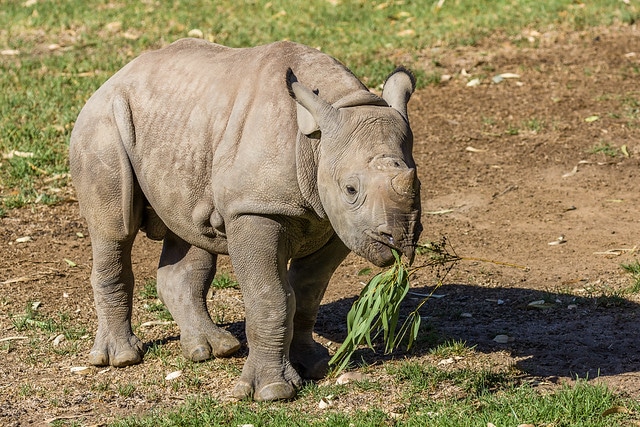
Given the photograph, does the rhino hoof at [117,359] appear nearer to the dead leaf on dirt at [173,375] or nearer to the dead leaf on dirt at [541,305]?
the dead leaf on dirt at [173,375]

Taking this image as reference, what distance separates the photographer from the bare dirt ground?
21.4ft

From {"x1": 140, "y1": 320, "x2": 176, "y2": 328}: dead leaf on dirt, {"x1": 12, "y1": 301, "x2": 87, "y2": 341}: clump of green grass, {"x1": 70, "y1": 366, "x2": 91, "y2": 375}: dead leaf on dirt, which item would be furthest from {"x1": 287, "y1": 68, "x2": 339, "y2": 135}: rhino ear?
{"x1": 12, "y1": 301, "x2": 87, "y2": 341}: clump of green grass

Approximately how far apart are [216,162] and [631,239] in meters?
3.90

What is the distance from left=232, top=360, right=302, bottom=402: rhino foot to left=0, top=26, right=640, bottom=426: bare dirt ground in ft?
0.69

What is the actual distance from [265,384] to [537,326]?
2009 mm

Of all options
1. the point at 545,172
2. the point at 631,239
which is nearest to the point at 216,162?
the point at 631,239

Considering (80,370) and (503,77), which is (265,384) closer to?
(80,370)

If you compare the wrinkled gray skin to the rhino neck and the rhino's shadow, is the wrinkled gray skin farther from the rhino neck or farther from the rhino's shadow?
the rhino's shadow

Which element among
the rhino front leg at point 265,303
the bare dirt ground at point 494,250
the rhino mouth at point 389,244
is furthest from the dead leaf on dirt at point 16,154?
the rhino mouth at point 389,244

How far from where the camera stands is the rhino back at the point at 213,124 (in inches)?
228

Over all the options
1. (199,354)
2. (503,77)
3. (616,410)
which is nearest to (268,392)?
(199,354)

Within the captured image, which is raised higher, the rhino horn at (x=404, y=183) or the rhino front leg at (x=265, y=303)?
the rhino horn at (x=404, y=183)

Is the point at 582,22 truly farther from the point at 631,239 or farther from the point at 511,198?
the point at 631,239

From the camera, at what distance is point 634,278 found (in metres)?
7.81
